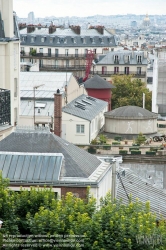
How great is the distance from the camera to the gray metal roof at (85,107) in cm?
6925

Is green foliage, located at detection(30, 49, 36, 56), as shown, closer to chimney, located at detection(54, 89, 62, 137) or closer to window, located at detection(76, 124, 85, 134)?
window, located at detection(76, 124, 85, 134)

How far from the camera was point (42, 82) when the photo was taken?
Answer: 76.8 m

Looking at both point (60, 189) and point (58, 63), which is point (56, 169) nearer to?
point (60, 189)

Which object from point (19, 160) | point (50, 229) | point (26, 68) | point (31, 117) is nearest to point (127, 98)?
point (26, 68)

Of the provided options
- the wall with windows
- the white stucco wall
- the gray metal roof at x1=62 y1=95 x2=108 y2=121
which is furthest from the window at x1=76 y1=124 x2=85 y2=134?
the white stucco wall

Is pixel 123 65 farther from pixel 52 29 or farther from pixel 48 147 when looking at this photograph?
pixel 48 147

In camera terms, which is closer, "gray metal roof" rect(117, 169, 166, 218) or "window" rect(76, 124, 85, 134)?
"gray metal roof" rect(117, 169, 166, 218)

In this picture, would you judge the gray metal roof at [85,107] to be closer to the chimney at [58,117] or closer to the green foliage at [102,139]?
the green foliage at [102,139]

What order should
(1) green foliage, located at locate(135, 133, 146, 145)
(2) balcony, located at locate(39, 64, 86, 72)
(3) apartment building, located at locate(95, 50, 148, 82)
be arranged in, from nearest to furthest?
(1) green foliage, located at locate(135, 133, 146, 145), (3) apartment building, located at locate(95, 50, 148, 82), (2) balcony, located at locate(39, 64, 86, 72)

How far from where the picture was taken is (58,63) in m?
136

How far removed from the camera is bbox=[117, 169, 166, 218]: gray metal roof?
40812mm

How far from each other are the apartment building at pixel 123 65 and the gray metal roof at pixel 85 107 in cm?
4428

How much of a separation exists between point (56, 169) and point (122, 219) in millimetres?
6333

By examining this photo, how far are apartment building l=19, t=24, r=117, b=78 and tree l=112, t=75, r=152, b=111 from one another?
28.4 metres
